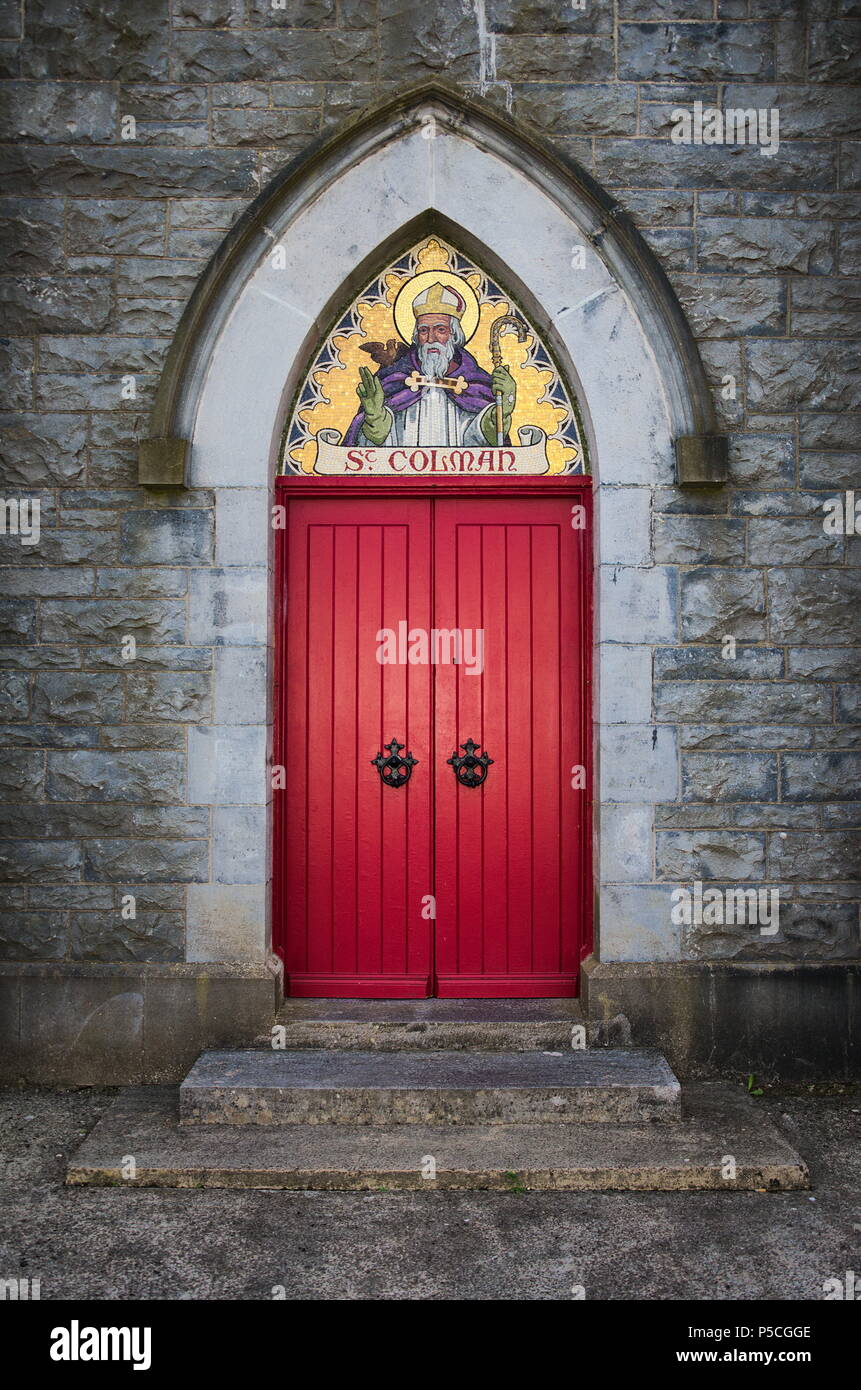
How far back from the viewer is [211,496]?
456 cm

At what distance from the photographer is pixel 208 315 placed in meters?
4.55

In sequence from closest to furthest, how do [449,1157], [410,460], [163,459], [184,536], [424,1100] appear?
1. [449,1157]
2. [424,1100]
3. [163,459]
4. [184,536]
5. [410,460]

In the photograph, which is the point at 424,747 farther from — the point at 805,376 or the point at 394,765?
the point at 805,376

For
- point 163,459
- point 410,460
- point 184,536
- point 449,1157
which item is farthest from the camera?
point 410,460

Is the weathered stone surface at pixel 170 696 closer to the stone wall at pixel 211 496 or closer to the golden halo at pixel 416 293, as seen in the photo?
the stone wall at pixel 211 496

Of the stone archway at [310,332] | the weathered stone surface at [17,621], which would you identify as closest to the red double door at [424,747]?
the stone archway at [310,332]

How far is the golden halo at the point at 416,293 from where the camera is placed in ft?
15.9

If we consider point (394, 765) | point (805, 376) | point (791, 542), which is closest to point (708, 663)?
point (791, 542)

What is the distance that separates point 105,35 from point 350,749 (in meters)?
3.55

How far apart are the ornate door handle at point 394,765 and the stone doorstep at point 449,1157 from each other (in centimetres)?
162

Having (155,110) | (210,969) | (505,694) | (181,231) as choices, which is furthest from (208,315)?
(210,969)

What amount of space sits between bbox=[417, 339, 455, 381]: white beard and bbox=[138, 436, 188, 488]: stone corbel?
1.26m

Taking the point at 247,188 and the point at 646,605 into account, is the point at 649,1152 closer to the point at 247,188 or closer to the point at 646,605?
the point at 646,605

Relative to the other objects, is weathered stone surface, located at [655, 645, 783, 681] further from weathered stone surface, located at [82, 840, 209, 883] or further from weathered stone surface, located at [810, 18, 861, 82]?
weathered stone surface, located at [810, 18, 861, 82]
